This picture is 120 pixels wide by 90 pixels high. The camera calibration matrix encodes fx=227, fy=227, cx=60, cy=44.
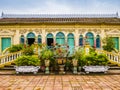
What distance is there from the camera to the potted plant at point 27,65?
38.8 feet

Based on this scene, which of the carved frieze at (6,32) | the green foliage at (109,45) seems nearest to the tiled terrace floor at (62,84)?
the green foliage at (109,45)

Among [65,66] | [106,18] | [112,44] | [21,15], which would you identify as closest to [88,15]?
[106,18]

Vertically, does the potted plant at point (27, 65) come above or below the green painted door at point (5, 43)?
below

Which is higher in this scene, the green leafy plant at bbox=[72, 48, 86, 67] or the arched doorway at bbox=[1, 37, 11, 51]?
the arched doorway at bbox=[1, 37, 11, 51]

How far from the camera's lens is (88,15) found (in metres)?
24.0

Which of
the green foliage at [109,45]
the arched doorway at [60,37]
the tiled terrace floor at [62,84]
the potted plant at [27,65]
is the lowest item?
the tiled terrace floor at [62,84]

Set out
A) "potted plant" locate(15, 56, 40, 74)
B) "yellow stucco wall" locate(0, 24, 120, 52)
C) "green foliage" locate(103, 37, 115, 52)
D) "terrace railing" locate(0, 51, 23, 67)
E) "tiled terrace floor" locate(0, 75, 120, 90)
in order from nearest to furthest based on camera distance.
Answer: "tiled terrace floor" locate(0, 75, 120, 90) → "potted plant" locate(15, 56, 40, 74) → "terrace railing" locate(0, 51, 23, 67) → "green foliage" locate(103, 37, 115, 52) → "yellow stucco wall" locate(0, 24, 120, 52)

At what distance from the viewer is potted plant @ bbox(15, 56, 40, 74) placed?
1181 cm

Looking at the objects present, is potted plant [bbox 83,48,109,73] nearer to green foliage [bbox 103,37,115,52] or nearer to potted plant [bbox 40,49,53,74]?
potted plant [bbox 40,49,53,74]

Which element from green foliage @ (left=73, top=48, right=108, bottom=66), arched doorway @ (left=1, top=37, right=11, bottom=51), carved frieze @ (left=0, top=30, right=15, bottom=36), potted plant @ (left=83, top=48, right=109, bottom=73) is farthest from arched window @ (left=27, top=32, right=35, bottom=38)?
potted plant @ (left=83, top=48, right=109, bottom=73)

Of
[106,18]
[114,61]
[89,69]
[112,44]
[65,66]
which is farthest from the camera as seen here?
[106,18]

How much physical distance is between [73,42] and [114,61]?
24.9ft

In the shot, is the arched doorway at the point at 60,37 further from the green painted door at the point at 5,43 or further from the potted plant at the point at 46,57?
the potted plant at the point at 46,57

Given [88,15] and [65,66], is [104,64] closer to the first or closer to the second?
[65,66]
